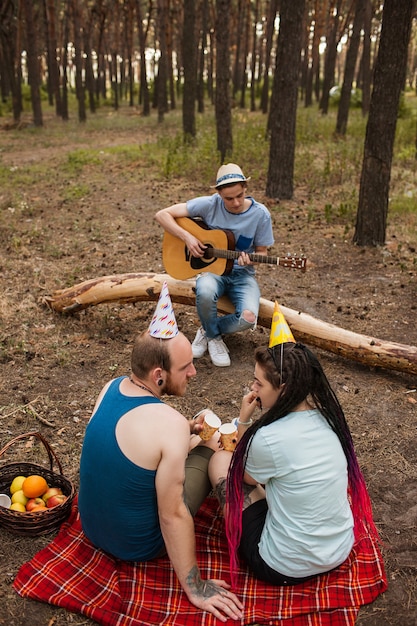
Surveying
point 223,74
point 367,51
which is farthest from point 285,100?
point 367,51

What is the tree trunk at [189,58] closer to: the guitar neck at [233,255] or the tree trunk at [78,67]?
the tree trunk at [78,67]

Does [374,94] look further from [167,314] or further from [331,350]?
[167,314]

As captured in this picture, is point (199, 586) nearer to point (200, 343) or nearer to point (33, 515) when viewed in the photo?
point (33, 515)

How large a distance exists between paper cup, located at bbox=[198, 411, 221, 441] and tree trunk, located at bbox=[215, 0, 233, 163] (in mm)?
9393

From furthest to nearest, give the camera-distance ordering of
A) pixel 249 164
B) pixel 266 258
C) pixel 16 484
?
pixel 249 164
pixel 266 258
pixel 16 484

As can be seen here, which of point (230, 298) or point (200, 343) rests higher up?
point (230, 298)

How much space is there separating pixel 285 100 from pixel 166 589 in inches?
335

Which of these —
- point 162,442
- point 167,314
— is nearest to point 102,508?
point 162,442

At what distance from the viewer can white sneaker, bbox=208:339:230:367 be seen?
17.4 ft

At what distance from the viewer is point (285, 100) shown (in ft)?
32.0

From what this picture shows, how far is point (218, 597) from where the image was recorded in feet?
9.23

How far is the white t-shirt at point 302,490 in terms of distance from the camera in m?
2.68

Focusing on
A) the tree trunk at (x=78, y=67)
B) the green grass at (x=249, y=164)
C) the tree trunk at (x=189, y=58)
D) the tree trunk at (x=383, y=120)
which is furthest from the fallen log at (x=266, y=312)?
the tree trunk at (x=78, y=67)

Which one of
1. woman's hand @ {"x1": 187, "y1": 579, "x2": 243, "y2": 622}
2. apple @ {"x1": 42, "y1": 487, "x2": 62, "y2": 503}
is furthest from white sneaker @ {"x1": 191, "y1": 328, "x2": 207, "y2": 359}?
woman's hand @ {"x1": 187, "y1": 579, "x2": 243, "y2": 622}
